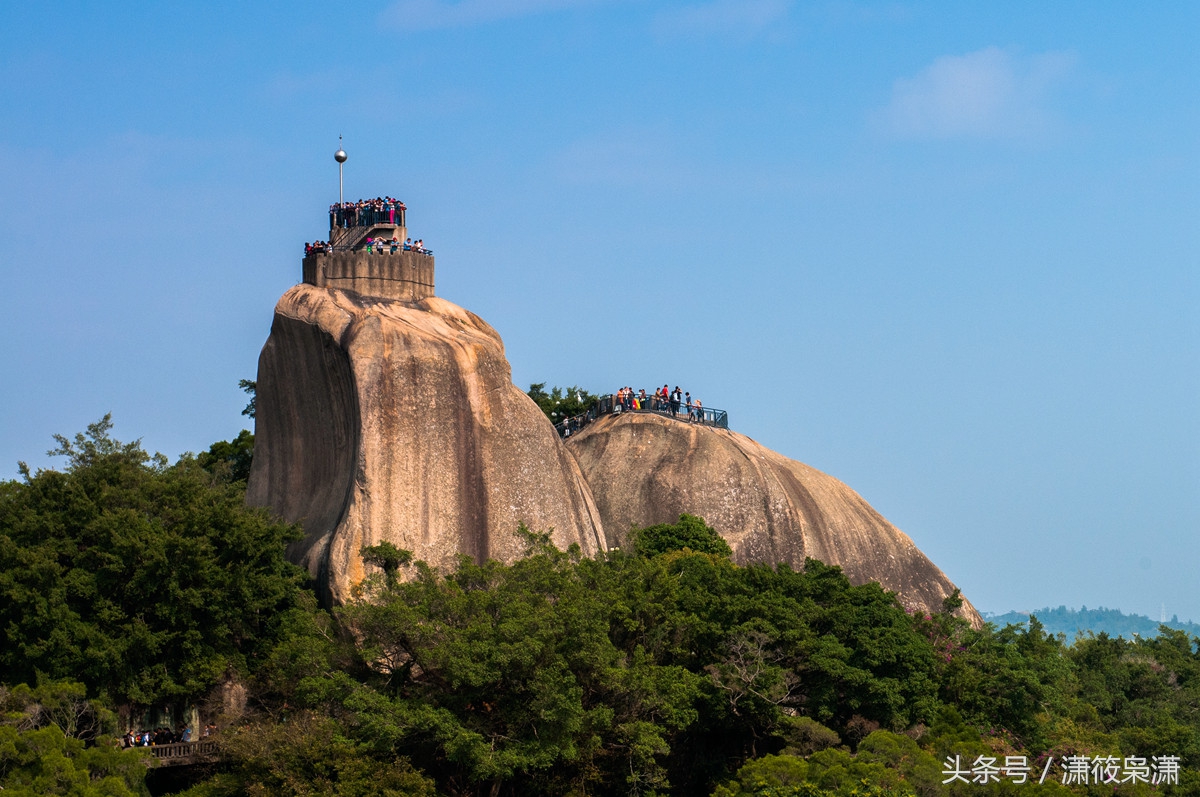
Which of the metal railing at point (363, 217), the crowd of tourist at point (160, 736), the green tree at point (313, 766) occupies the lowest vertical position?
the green tree at point (313, 766)

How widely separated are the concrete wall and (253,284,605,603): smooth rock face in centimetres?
50

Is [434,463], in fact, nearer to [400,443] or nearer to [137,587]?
[400,443]

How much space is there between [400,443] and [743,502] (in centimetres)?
1101

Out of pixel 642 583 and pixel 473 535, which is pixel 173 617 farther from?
pixel 642 583

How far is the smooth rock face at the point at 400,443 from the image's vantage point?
4059cm

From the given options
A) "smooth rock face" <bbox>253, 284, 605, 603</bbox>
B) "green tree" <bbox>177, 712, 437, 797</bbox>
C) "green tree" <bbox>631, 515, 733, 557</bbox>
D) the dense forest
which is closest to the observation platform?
"smooth rock face" <bbox>253, 284, 605, 603</bbox>

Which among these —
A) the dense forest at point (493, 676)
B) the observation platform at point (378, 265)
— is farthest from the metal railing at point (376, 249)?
the dense forest at point (493, 676)

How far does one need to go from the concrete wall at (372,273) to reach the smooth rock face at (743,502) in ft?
25.4

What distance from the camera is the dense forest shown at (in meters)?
34.5

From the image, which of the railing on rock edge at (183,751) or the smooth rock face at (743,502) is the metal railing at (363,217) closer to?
the smooth rock face at (743,502)

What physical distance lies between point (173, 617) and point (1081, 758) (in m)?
18.8

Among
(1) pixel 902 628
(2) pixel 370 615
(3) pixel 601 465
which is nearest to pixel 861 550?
(3) pixel 601 465

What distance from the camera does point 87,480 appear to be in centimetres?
4097

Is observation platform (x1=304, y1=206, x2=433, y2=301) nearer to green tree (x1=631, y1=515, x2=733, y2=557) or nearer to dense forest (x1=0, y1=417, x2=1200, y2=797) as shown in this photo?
dense forest (x1=0, y1=417, x2=1200, y2=797)
